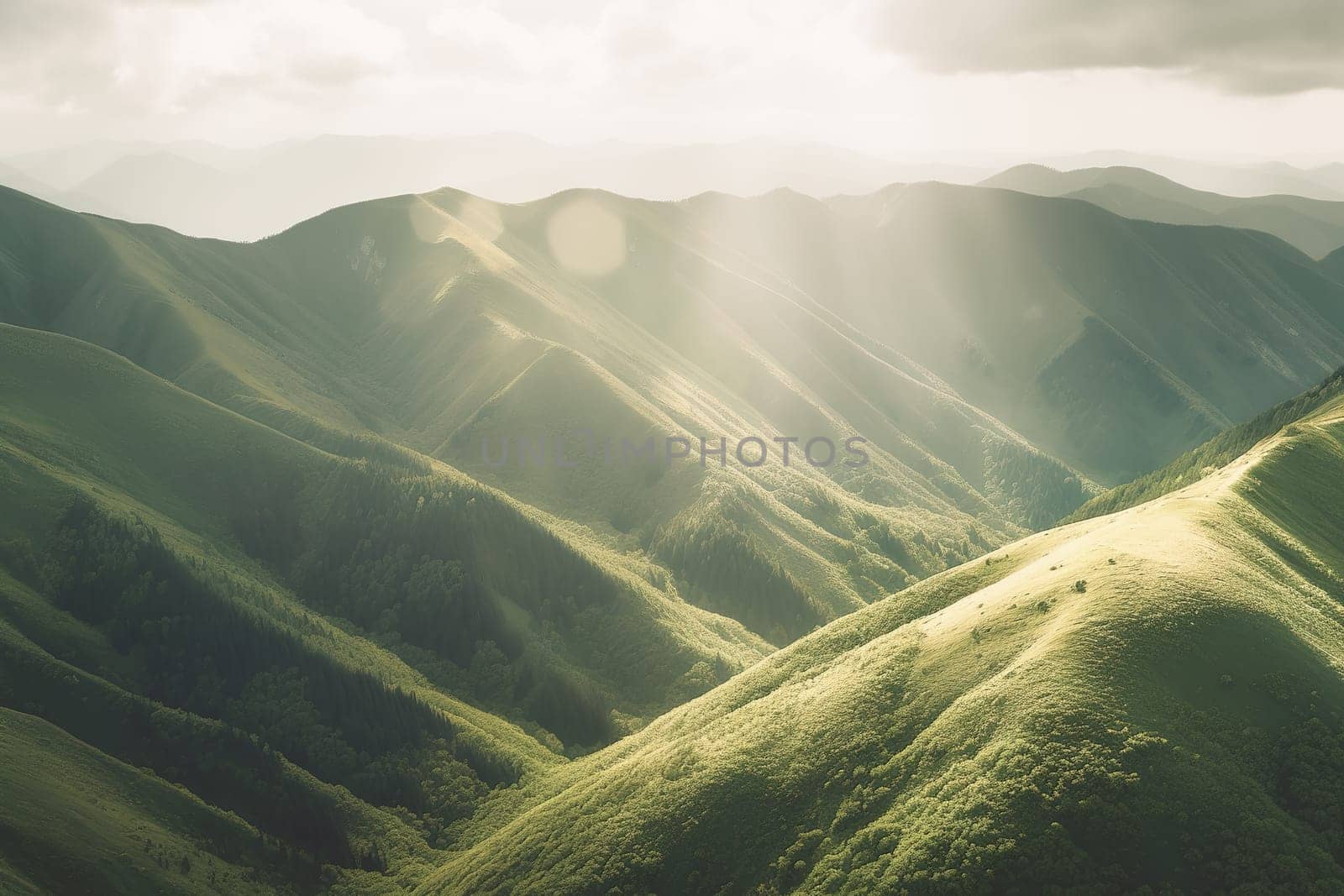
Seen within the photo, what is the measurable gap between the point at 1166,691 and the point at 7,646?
109 m

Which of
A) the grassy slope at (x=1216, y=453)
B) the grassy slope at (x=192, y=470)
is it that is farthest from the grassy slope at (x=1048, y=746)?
the grassy slope at (x=192, y=470)

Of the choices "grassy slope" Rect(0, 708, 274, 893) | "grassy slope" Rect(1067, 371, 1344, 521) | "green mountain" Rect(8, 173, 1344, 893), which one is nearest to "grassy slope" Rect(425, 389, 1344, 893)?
"green mountain" Rect(8, 173, 1344, 893)

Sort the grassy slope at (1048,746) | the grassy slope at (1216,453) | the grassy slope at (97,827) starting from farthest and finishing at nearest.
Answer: the grassy slope at (1216,453)
the grassy slope at (97,827)
the grassy slope at (1048,746)

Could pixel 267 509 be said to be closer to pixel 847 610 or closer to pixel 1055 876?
pixel 847 610

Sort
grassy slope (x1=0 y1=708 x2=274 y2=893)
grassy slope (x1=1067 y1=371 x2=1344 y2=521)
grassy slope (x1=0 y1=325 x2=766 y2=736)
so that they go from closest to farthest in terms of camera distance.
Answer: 1. grassy slope (x1=0 y1=708 x2=274 y2=893)
2. grassy slope (x1=1067 y1=371 x2=1344 y2=521)
3. grassy slope (x1=0 y1=325 x2=766 y2=736)

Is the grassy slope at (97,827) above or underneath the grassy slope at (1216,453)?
underneath

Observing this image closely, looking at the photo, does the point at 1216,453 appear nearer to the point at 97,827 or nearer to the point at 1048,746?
the point at 1048,746

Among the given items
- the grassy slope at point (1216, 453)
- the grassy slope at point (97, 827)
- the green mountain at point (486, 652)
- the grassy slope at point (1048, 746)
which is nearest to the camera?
the grassy slope at point (1048, 746)

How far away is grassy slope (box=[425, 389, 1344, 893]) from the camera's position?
44594 mm

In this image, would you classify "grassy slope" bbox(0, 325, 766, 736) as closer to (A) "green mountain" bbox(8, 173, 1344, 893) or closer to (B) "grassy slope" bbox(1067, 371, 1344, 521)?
(A) "green mountain" bbox(8, 173, 1344, 893)

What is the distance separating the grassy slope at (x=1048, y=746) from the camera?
146ft

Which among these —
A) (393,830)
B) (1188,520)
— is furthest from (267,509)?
(1188,520)

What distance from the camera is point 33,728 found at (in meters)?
82.6

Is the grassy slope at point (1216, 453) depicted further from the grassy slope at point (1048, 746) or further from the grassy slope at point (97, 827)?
the grassy slope at point (97, 827)
